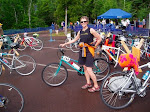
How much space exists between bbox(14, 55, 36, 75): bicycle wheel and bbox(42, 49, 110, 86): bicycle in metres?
1.30

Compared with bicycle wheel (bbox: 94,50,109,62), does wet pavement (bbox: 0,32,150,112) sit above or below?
below

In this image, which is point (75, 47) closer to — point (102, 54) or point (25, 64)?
point (102, 54)

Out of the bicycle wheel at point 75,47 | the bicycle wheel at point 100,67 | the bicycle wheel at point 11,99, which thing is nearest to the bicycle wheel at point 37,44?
the bicycle wheel at point 75,47

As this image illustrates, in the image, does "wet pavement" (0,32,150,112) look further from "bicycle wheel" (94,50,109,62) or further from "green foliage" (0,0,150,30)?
"green foliage" (0,0,150,30)

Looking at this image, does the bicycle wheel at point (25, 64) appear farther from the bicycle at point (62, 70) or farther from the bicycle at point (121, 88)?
the bicycle at point (121, 88)

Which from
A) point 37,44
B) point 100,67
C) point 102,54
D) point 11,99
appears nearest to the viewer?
point 11,99

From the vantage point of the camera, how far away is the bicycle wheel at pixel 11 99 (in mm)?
3051

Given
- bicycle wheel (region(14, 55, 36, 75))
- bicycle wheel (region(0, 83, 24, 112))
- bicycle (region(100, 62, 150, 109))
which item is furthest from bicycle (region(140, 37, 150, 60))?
bicycle wheel (region(0, 83, 24, 112))

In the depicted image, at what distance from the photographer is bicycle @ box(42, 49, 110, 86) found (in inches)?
181

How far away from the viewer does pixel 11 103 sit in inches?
140

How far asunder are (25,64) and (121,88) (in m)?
3.52

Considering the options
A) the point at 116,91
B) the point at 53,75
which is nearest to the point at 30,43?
the point at 53,75

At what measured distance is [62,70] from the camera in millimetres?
4691

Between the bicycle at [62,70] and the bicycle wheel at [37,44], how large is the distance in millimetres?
6221
